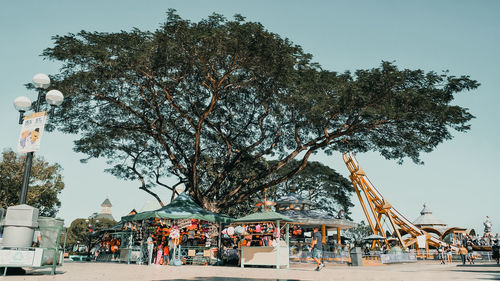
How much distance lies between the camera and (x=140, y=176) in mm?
31047

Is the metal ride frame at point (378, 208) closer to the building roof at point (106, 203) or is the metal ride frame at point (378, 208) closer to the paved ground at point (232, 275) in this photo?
the paved ground at point (232, 275)

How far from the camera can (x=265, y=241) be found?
18.9 m

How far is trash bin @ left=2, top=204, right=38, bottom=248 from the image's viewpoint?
10539 mm

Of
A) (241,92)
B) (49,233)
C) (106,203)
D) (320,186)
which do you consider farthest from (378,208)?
(106,203)

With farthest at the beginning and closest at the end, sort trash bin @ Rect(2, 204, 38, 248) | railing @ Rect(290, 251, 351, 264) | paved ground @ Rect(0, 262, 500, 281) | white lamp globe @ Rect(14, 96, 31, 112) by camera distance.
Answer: railing @ Rect(290, 251, 351, 264)
white lamp globe @ Rect(14, 96, 31, 112)
trash bin @ Rect(2, 204, 38, 248)
paved ground @ Rect(0, 262, 500, 281)

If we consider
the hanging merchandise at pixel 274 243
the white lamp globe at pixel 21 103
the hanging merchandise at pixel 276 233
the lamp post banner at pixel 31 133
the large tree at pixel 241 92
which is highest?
the large tree at pixel 241 92

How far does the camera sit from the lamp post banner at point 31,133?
11250mm

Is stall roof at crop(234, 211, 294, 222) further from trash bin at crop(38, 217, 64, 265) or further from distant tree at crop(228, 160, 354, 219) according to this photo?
distant tree at crop(228, 160, 354, 219)

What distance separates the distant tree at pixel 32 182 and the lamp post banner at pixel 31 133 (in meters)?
27.1

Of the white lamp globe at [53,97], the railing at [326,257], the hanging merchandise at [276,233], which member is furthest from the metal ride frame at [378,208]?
the white lamp globe at [53,97]

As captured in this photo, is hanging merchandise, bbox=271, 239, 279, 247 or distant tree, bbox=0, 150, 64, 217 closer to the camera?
hanging merchandise, bbox=271, 239, 279, 247

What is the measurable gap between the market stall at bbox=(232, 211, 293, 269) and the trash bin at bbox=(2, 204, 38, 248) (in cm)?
1036

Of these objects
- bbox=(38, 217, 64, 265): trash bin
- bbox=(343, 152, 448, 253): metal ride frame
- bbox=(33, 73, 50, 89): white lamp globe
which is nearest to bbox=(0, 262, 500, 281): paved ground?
bbox=(38, 217, 64, 265): trash bin

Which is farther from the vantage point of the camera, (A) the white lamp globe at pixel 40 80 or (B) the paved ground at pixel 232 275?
(A) the white lamp globe at pixel 40 80
